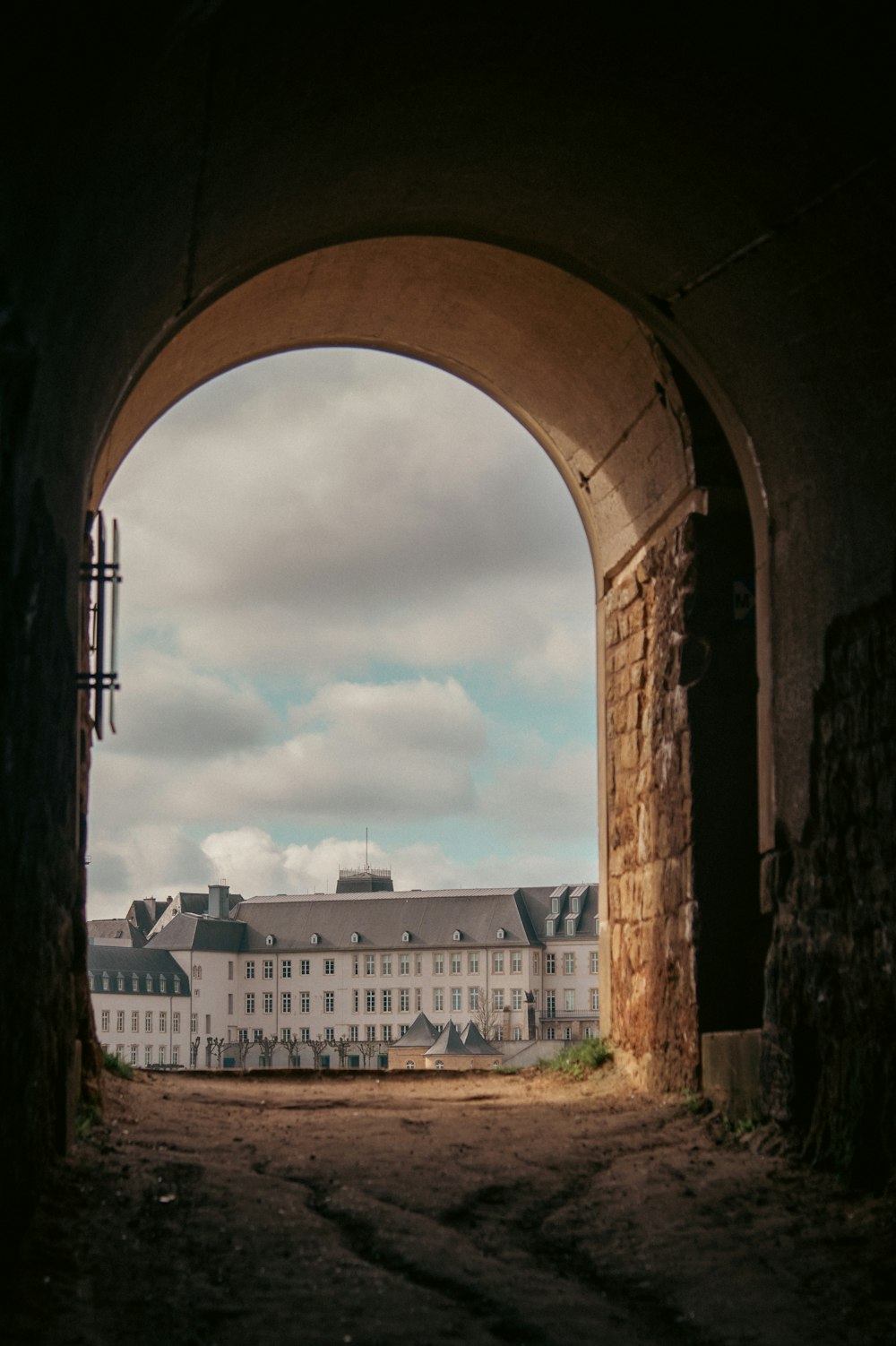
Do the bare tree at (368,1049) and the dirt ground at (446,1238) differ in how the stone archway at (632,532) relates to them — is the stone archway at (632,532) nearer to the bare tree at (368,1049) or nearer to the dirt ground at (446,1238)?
the dirt ground at (446,1238)

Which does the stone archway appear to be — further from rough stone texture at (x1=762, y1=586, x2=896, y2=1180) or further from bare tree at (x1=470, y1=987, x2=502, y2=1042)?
bare tree at (x1=470, y1=987, x2=502, y2=1042)

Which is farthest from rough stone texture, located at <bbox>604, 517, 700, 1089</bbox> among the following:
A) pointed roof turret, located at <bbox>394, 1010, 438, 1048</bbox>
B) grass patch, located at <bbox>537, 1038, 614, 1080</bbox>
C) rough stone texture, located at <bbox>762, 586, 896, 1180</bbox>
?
pointed roof turret, located at <bbox>394, 1010, 438, 1048</bbox>

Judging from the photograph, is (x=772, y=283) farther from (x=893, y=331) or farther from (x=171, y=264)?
(x=171, y=264)

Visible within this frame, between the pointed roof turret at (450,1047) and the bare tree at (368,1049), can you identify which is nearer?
the pointed roof turret at (450,1047)

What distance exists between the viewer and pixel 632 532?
9.21 meters

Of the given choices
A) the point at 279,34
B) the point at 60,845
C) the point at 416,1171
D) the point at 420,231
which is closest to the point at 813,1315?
the point at 416,1171

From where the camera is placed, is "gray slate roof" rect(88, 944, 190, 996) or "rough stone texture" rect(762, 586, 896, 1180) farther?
"gray slate roof" rect(88, 944, 190, 996)

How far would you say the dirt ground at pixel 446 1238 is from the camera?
3.99m

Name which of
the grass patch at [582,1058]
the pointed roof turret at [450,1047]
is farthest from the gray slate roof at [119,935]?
the grass patch at [582,1058]

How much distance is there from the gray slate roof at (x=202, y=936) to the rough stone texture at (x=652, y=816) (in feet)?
291

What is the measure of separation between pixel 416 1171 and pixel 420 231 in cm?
444

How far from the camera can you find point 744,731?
8031mm

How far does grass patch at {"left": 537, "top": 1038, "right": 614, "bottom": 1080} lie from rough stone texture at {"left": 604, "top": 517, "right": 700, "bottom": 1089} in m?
0.15

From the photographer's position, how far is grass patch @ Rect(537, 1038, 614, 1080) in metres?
9.16
